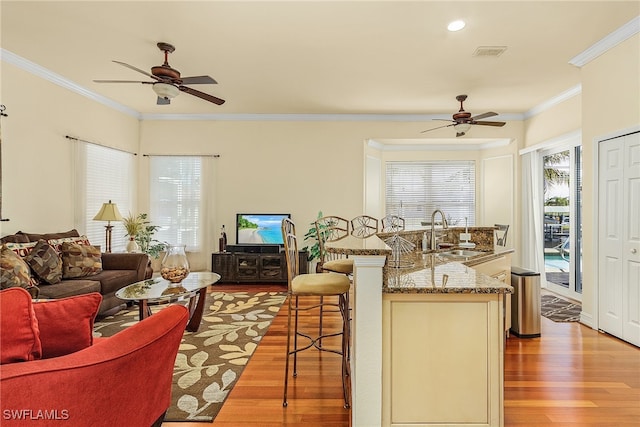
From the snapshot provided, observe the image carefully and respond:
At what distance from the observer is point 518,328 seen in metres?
3.39

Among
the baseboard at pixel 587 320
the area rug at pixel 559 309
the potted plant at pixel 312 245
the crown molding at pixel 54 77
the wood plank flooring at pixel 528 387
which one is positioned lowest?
the wood plank flooring at pixel 528 387

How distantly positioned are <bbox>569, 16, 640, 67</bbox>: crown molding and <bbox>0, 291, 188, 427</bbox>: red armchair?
4398mm

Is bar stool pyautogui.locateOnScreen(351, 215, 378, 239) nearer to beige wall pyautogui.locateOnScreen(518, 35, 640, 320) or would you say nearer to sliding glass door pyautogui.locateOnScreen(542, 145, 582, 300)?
beige wall pyautogui.locateOnScreen(518, 35, 640, 320)

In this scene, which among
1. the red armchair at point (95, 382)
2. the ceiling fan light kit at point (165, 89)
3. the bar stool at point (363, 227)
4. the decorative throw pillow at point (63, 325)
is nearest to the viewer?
the red armchair at point (95, 382)

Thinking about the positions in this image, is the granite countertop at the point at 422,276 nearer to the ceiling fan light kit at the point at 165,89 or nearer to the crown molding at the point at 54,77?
the ceiling fan light kit at the point at 165,89

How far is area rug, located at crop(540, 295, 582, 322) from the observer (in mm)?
4057

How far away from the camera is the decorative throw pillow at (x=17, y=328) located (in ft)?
3.33

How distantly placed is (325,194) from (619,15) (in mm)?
4259

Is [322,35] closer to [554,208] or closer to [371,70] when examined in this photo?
[371,70]

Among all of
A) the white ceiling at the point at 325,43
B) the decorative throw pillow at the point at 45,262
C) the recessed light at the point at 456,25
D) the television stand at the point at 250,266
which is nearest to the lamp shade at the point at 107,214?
the decorative throw pillow at the point at 45,262

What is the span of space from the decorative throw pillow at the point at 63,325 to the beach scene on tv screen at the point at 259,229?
4.68 m

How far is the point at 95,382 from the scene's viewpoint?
102 centimetres

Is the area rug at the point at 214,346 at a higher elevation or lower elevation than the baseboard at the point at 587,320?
lower

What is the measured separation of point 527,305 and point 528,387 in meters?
1.10
